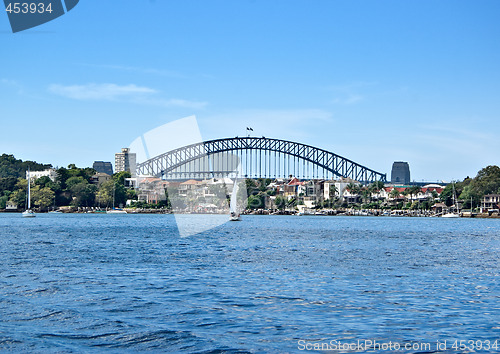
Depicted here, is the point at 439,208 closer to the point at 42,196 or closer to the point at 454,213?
the point at 454,213

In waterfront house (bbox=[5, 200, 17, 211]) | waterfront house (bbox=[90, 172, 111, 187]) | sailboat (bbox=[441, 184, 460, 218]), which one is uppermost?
waterfront house (bbox=[90, 172, 111, 187])

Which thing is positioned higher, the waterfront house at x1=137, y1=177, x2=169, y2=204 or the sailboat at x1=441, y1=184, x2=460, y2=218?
the waterfront house at x1=137, y1=177, x2=169, y2=204

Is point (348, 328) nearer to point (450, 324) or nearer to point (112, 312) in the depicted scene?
point (450, 324)

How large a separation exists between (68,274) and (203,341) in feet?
31.6

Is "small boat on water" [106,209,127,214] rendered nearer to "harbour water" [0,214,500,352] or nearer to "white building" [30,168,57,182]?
"white building" [30,168,57,182]

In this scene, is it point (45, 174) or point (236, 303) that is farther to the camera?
point (45, 174)

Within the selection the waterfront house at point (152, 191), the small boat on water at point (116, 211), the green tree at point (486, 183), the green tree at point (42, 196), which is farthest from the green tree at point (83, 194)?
the green tree at point (486, 183)

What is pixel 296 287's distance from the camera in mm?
17047

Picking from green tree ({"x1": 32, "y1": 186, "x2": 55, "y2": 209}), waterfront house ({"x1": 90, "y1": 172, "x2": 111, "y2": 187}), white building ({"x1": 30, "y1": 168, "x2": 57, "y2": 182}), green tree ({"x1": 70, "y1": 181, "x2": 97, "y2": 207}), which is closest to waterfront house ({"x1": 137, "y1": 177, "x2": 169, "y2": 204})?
green tree ({"x1": 70, "y1": 181, "x2": 97, "y2": 207})

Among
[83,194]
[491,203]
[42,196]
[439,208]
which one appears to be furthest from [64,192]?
[491,203]

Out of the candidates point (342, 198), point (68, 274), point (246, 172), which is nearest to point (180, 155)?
point (246, 172)

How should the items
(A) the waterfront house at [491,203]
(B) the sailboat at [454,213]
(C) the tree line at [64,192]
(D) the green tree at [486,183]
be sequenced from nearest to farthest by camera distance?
(A) the waterfront house at [491,203] < (D) the green tree at [486,183] < (B) the sailboat at [454,213] < (C) the tree line at [64,192]

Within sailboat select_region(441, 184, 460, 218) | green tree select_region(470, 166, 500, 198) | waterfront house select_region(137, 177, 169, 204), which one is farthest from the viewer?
waterfront house select_region(137, 177, 169, 204)

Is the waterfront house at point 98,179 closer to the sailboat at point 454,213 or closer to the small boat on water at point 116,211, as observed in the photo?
the small boat on water at point 116,211
